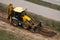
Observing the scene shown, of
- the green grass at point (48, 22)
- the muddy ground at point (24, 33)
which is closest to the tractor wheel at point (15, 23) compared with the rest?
the muddy ground at point (24, 33)

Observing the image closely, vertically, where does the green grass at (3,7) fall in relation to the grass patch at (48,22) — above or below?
below

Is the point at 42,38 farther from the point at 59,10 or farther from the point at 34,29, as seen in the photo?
the point at 59,10

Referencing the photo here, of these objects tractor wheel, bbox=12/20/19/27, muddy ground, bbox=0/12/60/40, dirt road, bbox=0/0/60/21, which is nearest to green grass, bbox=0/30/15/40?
muddy ground, bbox=0/12/60/40

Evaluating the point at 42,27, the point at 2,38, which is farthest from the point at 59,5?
the point at 2,38

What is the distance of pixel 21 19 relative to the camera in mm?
18375

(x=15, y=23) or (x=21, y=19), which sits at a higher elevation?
(x=21, y=19)

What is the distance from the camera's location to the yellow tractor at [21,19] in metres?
17.8

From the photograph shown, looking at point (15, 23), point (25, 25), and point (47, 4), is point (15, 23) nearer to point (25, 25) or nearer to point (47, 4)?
point (25, 25)

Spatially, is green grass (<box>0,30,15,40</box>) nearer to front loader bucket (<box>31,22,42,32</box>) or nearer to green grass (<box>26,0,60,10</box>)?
front loader bucket (<box>31,22,42,32</box>)

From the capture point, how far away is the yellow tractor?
17.8 meters

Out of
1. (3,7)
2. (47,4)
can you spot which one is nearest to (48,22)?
(47,4)

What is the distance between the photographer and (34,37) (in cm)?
1678

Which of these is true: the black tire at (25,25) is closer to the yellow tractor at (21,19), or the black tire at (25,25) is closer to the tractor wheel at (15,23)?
the yellow tractor at (21,19)

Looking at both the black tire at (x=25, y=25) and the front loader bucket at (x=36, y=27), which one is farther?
the black tire at (x=25, y=25)
